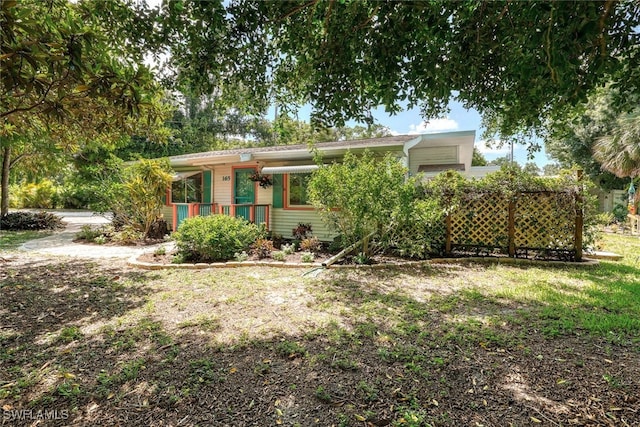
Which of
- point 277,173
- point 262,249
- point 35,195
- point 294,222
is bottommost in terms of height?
point 262,249

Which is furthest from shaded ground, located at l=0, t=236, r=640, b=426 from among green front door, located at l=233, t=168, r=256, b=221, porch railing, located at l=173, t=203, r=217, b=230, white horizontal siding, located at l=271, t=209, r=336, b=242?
green front door, located at l=233, t=168, r=256, b=221

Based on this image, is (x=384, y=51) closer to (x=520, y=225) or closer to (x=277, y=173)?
(x=520, y=225)

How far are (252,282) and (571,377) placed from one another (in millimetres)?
4273

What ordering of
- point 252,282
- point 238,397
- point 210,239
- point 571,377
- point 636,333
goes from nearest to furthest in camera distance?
1. point 238,397
2. point 571,377
3. point 636,333
4. point 252,282
5. point 210,239

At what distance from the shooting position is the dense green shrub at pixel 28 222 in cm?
1281

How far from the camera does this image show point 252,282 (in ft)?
17.6

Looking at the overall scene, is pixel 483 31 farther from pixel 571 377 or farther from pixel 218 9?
pixel 571 377

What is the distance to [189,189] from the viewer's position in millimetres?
12219

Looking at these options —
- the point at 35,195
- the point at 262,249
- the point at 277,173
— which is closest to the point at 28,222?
the point at 277,173

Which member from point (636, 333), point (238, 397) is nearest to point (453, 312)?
point (636, 333)

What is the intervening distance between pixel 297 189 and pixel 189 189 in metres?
4.83

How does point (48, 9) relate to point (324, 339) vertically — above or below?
above

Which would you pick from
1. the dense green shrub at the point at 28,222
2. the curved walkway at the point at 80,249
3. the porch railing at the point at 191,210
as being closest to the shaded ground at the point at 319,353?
the curved walkway at the point at 80,249

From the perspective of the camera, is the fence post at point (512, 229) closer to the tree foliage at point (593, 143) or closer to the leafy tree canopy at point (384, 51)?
the leafy tree canopy at point (384, 51)
